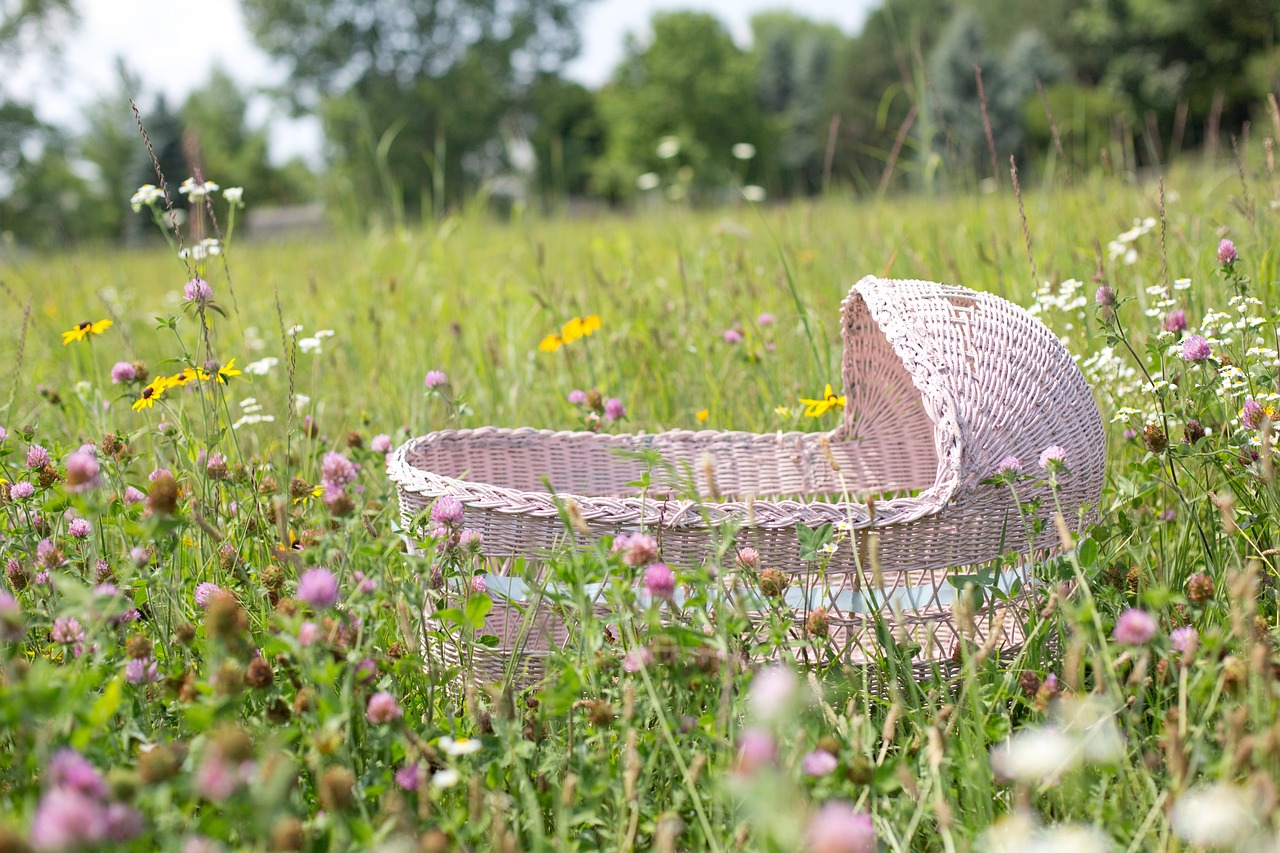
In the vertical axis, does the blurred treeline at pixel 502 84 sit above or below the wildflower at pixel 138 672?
above

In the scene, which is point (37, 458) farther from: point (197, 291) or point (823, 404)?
point (823, 404)

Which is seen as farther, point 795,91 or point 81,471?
point 795,91

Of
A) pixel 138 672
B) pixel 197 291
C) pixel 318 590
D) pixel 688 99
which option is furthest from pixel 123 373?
pixel 688 99

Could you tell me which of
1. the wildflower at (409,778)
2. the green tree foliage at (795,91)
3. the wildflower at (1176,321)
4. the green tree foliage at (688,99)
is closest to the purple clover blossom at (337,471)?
the wildflower at (409,778)

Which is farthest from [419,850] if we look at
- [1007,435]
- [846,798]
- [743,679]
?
[1007,435]

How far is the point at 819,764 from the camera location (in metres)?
0.90

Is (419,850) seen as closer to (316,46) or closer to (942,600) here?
(942,600)

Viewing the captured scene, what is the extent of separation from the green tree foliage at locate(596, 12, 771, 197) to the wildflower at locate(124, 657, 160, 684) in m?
30.1

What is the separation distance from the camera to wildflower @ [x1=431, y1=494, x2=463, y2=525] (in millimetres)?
1265

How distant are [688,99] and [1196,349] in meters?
31.5

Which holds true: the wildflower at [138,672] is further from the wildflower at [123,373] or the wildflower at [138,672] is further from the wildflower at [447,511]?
the wildflower at [123,373]

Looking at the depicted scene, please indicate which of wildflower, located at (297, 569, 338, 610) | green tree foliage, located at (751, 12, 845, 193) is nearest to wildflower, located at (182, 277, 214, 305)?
wildflower, located at (297, 569, 338, 610)

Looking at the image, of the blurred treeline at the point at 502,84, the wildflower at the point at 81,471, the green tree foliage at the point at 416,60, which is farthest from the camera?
the green tree foliage at the point at 416,60

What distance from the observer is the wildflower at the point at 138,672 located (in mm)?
1001
